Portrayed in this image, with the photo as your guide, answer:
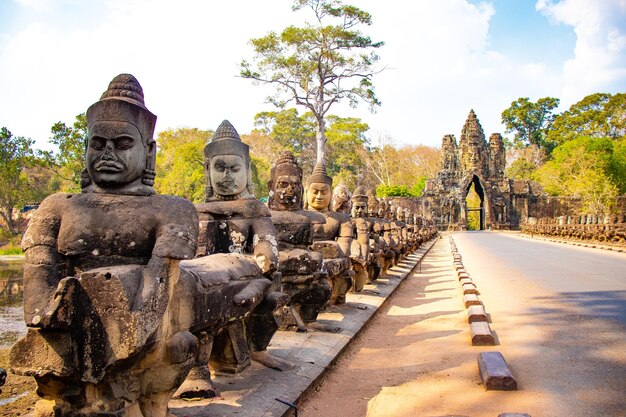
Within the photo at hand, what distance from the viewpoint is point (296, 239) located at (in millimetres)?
6082

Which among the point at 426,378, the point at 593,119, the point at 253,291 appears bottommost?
the point at 426,378

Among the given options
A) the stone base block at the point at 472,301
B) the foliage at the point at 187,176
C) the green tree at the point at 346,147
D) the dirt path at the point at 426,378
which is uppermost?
the green tree at the point at 346,147

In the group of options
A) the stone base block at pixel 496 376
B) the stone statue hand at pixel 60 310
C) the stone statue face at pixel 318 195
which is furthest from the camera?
the stone statue face at pixel 318 195

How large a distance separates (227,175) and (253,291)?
1394mm

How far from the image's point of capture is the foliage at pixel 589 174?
41.5m

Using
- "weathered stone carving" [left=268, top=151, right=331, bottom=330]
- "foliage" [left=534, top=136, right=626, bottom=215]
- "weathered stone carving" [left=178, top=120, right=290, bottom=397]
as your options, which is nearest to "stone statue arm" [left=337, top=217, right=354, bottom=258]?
"weathered stone carving" [left=268, top=151, right=331, bottom=330]

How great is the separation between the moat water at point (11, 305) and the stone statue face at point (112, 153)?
5959 mm

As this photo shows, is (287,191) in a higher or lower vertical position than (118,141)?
lower

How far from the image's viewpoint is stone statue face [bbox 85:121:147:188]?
10.1 ft

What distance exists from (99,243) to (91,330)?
61 cm

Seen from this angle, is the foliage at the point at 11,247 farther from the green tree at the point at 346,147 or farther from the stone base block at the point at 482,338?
the green tree at the point at 346,147

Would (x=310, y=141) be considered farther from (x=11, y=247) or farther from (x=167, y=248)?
(x=167, y=248)

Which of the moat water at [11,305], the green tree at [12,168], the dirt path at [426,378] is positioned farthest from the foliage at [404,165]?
the dirt path at [426,378]

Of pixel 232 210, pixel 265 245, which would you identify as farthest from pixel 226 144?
pixel 265 245
